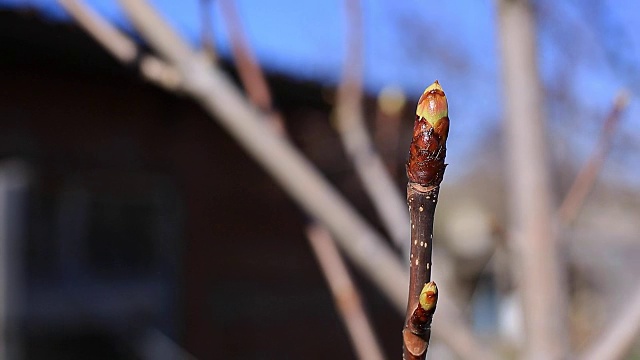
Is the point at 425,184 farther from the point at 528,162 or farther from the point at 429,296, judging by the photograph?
the point at 528,162

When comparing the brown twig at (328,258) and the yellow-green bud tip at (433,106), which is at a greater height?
the brown twig at (328,258)

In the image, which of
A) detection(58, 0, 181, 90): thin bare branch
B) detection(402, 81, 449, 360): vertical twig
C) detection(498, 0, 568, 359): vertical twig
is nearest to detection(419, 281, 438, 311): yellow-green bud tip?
detection(402, 81, 449, 360): vertical twig

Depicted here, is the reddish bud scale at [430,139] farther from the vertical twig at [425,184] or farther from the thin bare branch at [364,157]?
the thin bare branch at [364,157]

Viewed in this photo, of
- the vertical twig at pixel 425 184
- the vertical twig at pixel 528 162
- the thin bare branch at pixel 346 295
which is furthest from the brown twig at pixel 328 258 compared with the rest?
the vertical twig at pixel 425 184

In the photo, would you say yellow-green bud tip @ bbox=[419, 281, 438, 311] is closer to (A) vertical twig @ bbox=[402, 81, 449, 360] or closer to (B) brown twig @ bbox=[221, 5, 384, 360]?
(A) vertical twig @ bbox=[402, 81, 449, 360]

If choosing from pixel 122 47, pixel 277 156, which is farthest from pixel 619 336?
pixel 122 47

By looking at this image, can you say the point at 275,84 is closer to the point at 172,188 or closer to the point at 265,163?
the point at 172,188
